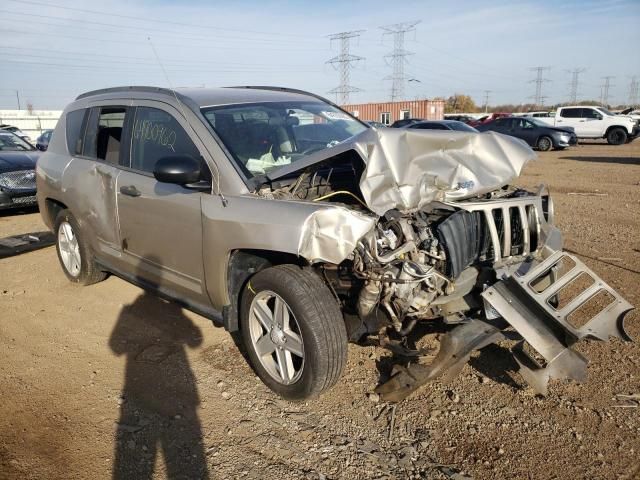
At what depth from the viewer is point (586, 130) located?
25.1m

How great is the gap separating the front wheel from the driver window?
25.8 m

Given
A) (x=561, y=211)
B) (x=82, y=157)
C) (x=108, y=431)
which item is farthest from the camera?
(x=561, y=211)

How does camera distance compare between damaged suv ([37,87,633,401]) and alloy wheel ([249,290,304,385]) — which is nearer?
damaged suv ([37,87,633,401])

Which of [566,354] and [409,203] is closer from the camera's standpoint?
[566,354]

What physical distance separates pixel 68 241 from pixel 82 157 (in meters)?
1.01

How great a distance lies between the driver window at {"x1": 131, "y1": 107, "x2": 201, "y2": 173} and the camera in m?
3.78

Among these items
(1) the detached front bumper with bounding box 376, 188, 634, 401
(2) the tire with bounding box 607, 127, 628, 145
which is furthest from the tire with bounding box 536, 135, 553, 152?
(1) the detached front bumper with bounding box 376, 188, 634, 401

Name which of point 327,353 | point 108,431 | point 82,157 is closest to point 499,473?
point 327,353

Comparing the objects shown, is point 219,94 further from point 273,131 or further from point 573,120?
point 573,120

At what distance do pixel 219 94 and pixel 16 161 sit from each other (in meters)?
6.95

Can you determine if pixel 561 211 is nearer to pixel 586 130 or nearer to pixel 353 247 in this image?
pixel 353 247

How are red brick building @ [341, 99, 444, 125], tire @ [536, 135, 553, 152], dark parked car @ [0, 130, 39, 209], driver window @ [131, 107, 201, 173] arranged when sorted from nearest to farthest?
driver window @ [131, 107, 201, 173] < dark parked car @ [0, 130, 39, 209] < tire @ [536, 135, 553, 152] < red brick building @ [341, 99, 444, 125]

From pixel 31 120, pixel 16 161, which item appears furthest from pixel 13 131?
pixel 31 120

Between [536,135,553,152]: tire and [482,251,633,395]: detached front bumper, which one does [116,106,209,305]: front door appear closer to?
[482,251,633,395]: detached front bumper
